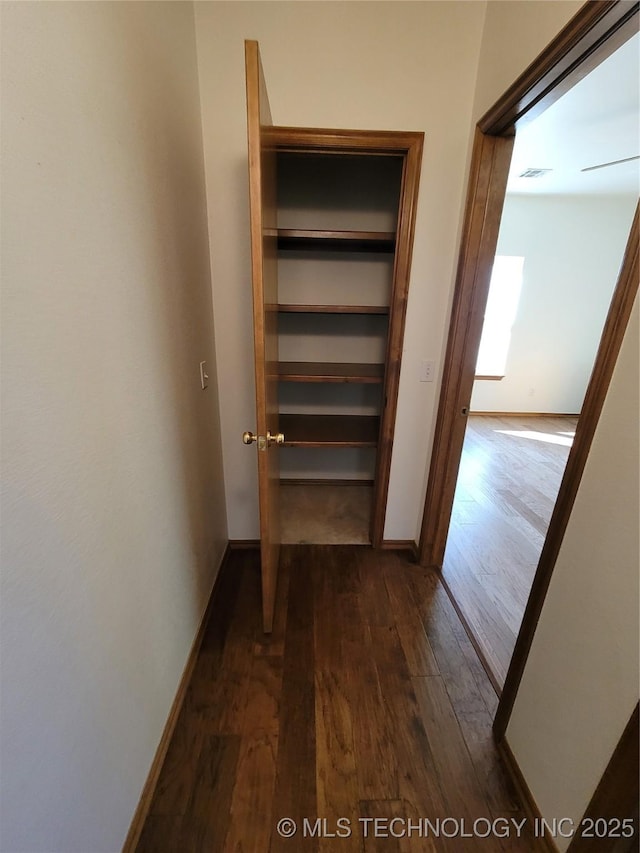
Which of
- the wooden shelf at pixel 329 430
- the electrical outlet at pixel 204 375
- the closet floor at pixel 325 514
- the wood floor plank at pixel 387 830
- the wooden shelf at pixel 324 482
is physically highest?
the electrical outlet at pixel 204 375

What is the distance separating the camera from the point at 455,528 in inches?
99.0

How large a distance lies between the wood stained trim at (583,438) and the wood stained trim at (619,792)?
1.05 ft

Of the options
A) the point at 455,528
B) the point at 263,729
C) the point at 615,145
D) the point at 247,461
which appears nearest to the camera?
the point at 263,729

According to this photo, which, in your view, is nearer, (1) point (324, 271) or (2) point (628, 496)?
(2) point (628, 496)

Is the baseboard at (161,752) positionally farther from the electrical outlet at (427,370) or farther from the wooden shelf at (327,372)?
the electrical outlet at (427,370)

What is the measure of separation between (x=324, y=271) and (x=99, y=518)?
1876 millimetres

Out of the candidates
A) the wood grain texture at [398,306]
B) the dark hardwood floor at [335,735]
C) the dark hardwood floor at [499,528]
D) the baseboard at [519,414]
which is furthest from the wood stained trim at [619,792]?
the baseboard at [519,414]

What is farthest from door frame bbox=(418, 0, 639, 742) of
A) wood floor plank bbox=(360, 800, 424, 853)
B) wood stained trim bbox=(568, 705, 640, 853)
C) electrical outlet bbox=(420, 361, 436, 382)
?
wood floor plank bbox=(360, 800, 424, 853)

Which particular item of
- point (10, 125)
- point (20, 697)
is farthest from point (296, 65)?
point (20, 697)

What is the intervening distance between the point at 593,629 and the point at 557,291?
16.8 feet

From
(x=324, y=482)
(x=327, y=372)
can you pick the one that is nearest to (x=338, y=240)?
(x=327, y=372)

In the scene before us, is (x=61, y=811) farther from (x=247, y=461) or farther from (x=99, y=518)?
(x=247, y=461)

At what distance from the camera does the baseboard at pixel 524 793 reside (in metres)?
1.01

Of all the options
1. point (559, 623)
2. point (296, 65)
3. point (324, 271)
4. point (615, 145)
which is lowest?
point (559, 623)
